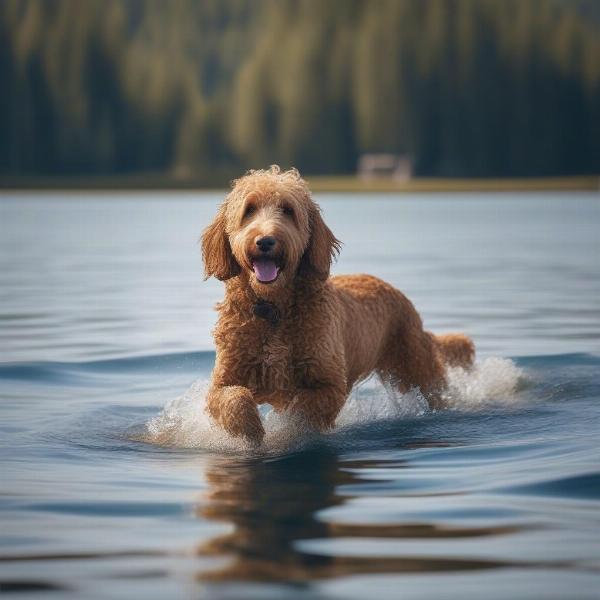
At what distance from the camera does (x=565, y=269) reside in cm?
2044

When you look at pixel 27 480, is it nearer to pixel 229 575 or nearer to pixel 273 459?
pixel 273 459

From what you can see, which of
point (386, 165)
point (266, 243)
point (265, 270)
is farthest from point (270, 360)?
point (386, 165)

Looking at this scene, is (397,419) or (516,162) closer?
(397,419)

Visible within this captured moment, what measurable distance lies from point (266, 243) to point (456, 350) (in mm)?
3034

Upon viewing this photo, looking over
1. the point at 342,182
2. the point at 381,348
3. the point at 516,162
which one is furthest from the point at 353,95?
the point at 381,348

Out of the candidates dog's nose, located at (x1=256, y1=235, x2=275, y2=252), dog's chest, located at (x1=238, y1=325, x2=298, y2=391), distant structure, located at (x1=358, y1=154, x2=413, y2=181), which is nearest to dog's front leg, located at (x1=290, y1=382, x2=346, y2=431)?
dog's chest, located at (x1=238, y1=325, x2=298, y2=391)

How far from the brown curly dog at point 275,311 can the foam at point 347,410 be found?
0.12 m

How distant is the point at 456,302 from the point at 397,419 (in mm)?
6987

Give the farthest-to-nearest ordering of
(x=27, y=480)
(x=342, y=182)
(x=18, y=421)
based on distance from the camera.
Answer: (x=342, y=182), (x=18, y=421), (x=27, y=480)

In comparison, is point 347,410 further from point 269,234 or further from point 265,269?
point 269,234

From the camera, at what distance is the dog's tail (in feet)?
30.3

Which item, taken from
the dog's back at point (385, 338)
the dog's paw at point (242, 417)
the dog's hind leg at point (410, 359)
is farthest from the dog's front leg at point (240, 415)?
the dog's hind leg at point (410, 359)

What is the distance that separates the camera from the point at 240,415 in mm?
6879

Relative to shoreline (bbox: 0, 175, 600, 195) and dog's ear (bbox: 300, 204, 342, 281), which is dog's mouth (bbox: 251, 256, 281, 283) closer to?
dog's ear (bbox: 300, 204, 342, 281)
